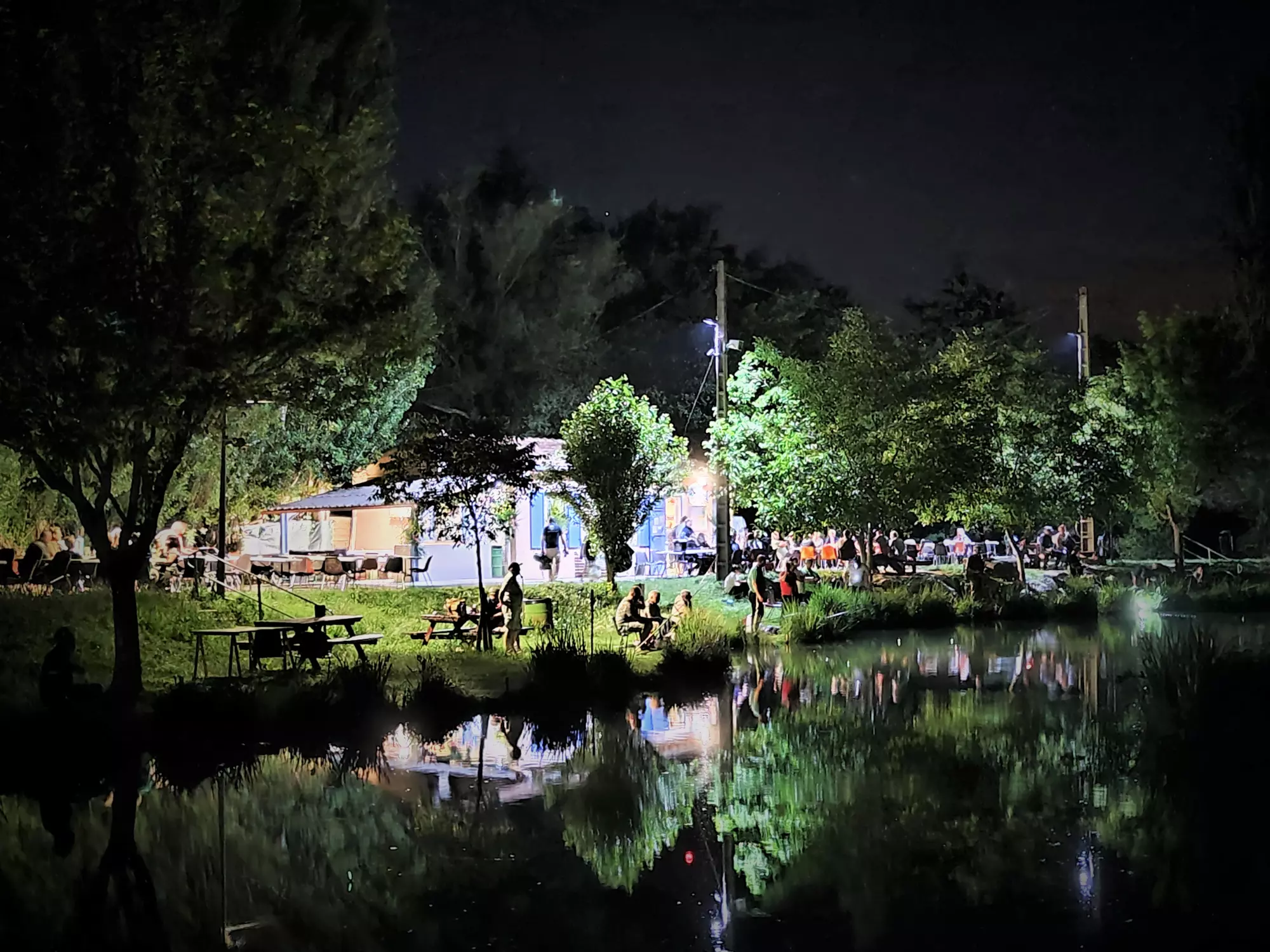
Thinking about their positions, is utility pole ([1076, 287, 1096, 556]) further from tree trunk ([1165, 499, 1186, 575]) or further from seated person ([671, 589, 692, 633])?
seated person ([671, 589, 692, 633])

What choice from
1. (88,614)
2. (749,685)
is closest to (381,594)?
(88,614)

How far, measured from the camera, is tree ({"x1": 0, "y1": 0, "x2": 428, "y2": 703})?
12.8 m

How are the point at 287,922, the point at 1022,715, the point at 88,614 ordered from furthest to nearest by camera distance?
1. the point at 88,614
2. the point at 1022,715
3. the point at 287,922

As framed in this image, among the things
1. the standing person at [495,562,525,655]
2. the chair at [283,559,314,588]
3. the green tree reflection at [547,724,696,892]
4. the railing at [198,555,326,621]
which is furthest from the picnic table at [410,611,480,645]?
the chair at [283,559,314,588]

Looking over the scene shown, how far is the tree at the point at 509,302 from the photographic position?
47.2 meters

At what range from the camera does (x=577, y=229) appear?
54.8 meters

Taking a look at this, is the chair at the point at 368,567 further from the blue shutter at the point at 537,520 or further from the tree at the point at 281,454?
the blue shutter at the point at 537,520

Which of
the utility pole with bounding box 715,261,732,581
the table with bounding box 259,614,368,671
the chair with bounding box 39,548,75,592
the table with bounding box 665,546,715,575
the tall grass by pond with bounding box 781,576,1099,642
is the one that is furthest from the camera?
the table with bounding box 665,546,715,575

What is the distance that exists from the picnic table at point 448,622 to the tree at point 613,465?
6.53m

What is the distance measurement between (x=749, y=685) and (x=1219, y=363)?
19378 millimetres

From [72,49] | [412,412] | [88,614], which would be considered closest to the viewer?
[72,49]

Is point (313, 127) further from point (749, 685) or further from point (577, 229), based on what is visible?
point (577, 229)

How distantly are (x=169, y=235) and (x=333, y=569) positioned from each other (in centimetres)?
1455

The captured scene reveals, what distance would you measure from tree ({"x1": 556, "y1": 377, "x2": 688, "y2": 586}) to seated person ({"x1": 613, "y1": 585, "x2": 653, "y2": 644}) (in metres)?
6.42
